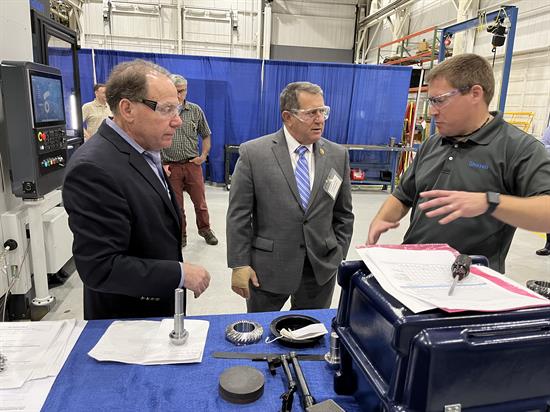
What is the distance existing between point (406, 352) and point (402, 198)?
1085mm

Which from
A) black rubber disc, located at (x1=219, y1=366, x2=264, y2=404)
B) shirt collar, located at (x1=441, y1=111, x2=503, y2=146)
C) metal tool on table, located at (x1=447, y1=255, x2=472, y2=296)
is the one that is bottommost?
black rubber disc, located at (x1=219, y1=366, x2=264, y2=404)

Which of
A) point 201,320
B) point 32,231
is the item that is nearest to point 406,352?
point 201,320

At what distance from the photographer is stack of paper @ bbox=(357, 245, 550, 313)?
76 centimetres

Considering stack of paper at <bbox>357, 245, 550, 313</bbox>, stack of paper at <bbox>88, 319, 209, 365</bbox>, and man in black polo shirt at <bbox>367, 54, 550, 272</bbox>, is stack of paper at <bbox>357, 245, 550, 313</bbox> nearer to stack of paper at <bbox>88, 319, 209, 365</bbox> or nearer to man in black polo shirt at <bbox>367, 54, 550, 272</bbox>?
man in black polo shirt at <bbox>367, 54, 550, 272</bbox>

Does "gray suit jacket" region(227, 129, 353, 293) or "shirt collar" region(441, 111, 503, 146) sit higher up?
"shirt collar" region(441, 111, 503, 146)

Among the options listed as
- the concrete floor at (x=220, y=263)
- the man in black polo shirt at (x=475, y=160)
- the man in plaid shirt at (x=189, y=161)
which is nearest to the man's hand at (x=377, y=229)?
the man in black polo shirt at (x=475, y=160)

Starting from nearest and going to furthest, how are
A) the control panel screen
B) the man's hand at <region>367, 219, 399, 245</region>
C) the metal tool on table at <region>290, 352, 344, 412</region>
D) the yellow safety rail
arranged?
1. the metal tool on table at <region>290, 352, 344, 412</region>
2. the man's hand at <region>367, 219, 399, 245</region>
3. the control panel screen
4. the yellow safety rail

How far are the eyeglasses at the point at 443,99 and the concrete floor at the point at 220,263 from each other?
196 cm

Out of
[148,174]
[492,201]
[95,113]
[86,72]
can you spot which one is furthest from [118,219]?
[86,72]

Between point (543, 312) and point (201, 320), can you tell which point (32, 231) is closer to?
point (201, 320)

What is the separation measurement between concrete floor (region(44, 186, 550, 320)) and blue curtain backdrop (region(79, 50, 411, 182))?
1.45m

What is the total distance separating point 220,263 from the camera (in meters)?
3.76

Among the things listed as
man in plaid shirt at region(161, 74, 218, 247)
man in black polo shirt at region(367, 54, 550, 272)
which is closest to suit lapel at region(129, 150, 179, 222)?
man in black polo shirt at region(367, 54, 550, 272)

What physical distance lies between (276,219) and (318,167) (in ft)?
0.99
